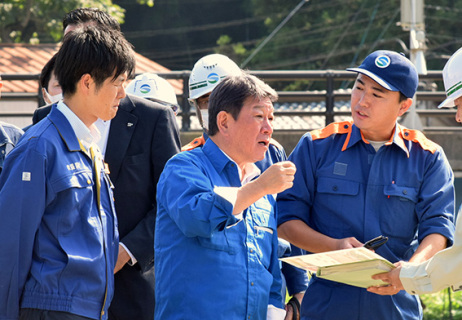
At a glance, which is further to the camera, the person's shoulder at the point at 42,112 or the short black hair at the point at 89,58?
the person's shoulder at the point at 42,112

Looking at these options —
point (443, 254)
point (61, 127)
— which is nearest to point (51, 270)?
point (61, 127)

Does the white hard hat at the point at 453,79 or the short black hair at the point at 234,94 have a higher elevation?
the white hard hat at the point at 453,79

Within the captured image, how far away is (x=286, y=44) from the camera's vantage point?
36.3 metres

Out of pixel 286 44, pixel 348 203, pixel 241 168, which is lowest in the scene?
pixel 286 44

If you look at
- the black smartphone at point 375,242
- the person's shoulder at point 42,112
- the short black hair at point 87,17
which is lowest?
the black smartphone at point 375,242

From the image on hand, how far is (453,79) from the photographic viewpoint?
12.9 feet

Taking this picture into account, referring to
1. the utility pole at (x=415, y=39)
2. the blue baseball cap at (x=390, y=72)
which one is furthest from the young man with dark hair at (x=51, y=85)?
the utility pole at (x=415, y=39)

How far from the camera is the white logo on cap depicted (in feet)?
14.0

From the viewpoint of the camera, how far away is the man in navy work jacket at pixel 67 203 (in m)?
3.12

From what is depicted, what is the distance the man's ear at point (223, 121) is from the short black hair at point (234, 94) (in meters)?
0.02

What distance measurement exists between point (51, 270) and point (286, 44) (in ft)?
111

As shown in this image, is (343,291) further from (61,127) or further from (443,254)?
(61,127)

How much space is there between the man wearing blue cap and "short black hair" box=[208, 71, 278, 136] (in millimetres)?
856

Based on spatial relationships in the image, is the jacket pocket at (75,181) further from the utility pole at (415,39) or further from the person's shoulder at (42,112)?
the utility pole at (415,39)
